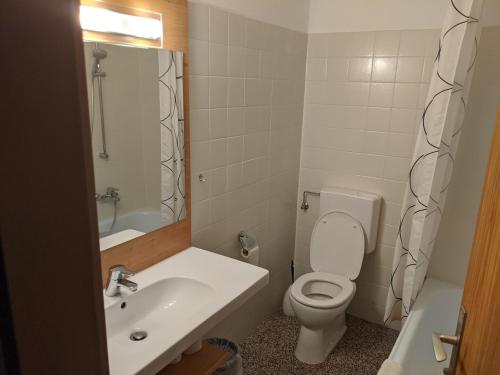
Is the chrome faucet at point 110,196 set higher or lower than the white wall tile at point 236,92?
lower

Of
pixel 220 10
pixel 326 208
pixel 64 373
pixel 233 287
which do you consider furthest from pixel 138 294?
pixel 326 208

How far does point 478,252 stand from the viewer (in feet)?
2.64

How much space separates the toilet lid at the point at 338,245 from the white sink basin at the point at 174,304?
1018 mm

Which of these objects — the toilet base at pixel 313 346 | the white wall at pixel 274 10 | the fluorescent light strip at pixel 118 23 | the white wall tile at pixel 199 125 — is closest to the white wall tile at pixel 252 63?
the white wall at pixel 274 10

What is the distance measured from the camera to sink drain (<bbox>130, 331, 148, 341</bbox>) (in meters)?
1.31

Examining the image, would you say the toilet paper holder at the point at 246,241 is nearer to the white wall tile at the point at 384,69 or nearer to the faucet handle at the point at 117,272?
the faucet handle at the point at 117,272

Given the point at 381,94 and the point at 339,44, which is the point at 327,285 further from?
the point at 339,44

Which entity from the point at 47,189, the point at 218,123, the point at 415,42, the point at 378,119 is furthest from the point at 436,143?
the point at 47,189

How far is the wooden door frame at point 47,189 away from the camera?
15.1 inches

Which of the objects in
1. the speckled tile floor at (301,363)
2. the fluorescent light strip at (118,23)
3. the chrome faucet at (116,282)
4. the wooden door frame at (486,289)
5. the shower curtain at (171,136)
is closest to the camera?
the wooden door frame at (486,289)

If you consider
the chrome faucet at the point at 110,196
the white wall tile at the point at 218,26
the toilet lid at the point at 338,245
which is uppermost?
the white wall tile at the point at 218,26

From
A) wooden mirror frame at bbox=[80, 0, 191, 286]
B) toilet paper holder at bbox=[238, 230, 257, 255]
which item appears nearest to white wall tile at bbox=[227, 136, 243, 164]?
wooden mirror frame at bbox=[80, 0, 191, 286]

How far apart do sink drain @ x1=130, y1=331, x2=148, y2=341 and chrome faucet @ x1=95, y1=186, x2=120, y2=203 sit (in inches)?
18.9

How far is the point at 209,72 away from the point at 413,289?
4.76ft
